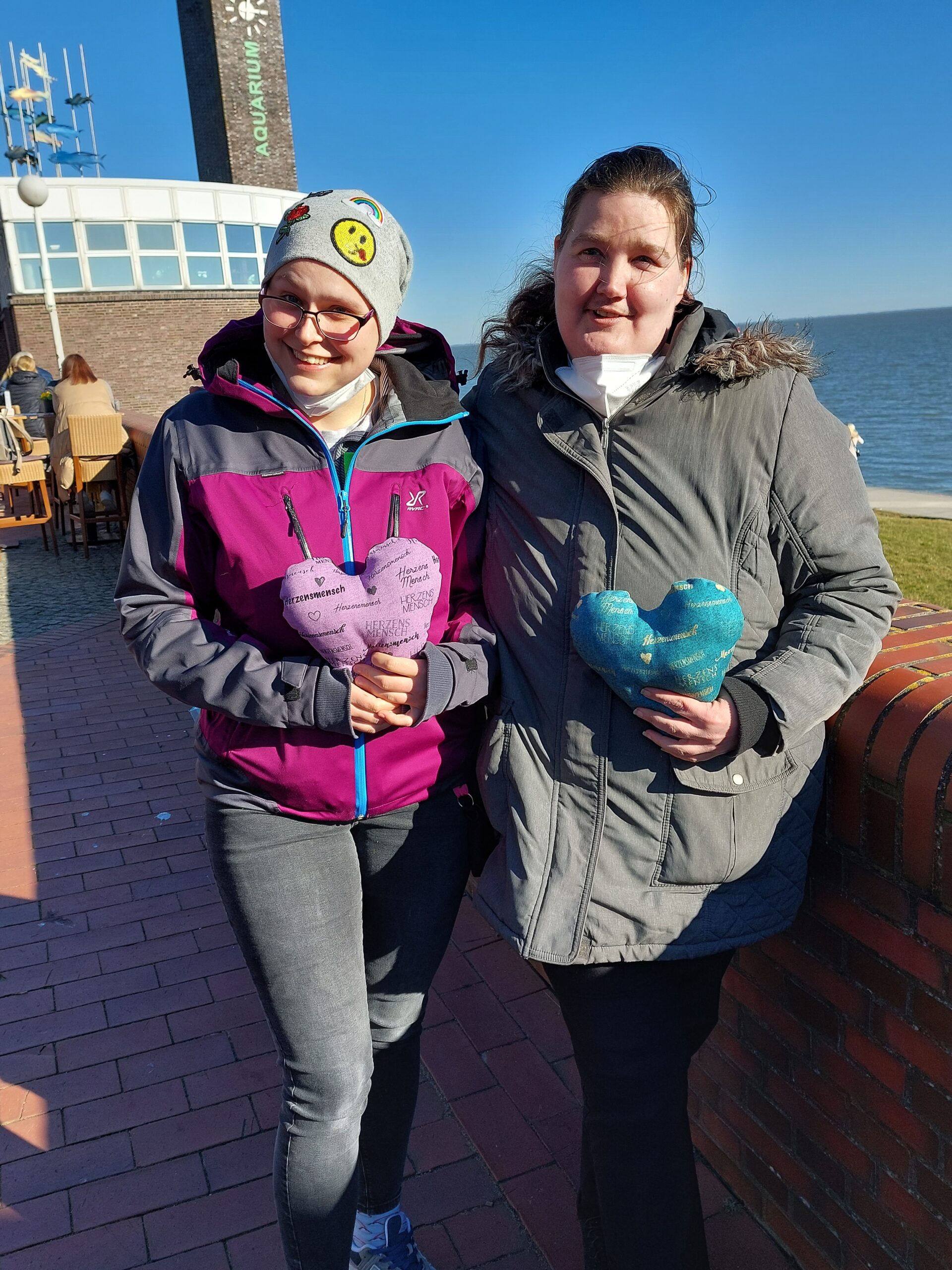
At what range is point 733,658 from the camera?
175 centimetres

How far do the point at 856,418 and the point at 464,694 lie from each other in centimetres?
4245

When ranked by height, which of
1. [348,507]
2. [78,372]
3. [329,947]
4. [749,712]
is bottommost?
[329,947]

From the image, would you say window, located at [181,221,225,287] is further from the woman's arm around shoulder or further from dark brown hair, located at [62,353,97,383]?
the woman's arm around shoulder

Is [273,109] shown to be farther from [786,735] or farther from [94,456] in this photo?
[786,735]

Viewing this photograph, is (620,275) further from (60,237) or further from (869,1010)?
(60,237)

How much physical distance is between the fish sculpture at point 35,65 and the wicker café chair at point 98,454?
4015 cm

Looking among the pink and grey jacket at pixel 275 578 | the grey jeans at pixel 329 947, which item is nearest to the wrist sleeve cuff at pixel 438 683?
the pink and grey jacket at pixel 275 578

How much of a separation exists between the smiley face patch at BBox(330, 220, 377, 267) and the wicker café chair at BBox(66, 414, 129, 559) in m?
8.43

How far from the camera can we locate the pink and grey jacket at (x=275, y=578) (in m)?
1.80

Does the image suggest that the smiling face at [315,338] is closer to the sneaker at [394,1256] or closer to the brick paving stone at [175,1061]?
the sneaker at [394,1256]

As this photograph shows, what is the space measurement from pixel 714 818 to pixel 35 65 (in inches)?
1960

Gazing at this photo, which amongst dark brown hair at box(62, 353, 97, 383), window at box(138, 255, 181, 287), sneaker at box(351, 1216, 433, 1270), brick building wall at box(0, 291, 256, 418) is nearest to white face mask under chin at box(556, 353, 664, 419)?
sneaker at box(351, 1216, 433, 1270)

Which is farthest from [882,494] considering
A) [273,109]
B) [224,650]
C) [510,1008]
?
[273,109]

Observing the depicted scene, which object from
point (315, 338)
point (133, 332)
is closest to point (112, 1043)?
point (315, 338)
